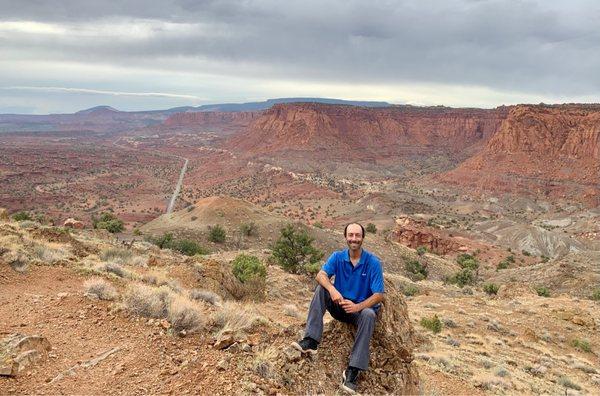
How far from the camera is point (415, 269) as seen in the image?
31.3 meters

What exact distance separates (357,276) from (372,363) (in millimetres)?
1075

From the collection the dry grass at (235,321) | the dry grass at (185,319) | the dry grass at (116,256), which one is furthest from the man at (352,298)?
the dry grass at (116,256)

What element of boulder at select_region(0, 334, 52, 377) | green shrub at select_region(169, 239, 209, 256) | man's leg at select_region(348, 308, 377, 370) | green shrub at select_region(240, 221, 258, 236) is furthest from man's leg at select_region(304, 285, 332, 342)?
green shrub at select_region(240, 221, 258, 236)

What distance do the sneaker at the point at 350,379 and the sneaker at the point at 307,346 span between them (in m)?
0.43

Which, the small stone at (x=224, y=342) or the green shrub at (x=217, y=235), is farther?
the green shrub at (x=217, y=235)

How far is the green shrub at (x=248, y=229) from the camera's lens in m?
33.7

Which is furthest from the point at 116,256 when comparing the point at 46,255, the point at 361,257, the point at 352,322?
the point at 361,257

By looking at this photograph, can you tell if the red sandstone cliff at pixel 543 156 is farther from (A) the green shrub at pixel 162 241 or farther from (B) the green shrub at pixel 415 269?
(A) the green shrub at pixel 162 241

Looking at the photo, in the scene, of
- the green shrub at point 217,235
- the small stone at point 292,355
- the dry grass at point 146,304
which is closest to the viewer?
the small stone at point 292,355

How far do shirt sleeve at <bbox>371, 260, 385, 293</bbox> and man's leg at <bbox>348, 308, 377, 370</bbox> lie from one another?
0.25 metres

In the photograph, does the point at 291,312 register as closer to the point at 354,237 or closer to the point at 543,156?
the point at 354,237

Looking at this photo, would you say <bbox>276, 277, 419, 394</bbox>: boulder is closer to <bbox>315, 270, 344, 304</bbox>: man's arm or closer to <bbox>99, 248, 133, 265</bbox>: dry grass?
<bbox>315, 270, 344, 304</bbox>: man's arm

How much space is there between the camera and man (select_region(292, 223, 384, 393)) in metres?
5.06

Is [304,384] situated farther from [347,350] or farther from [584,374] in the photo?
[584,374]
